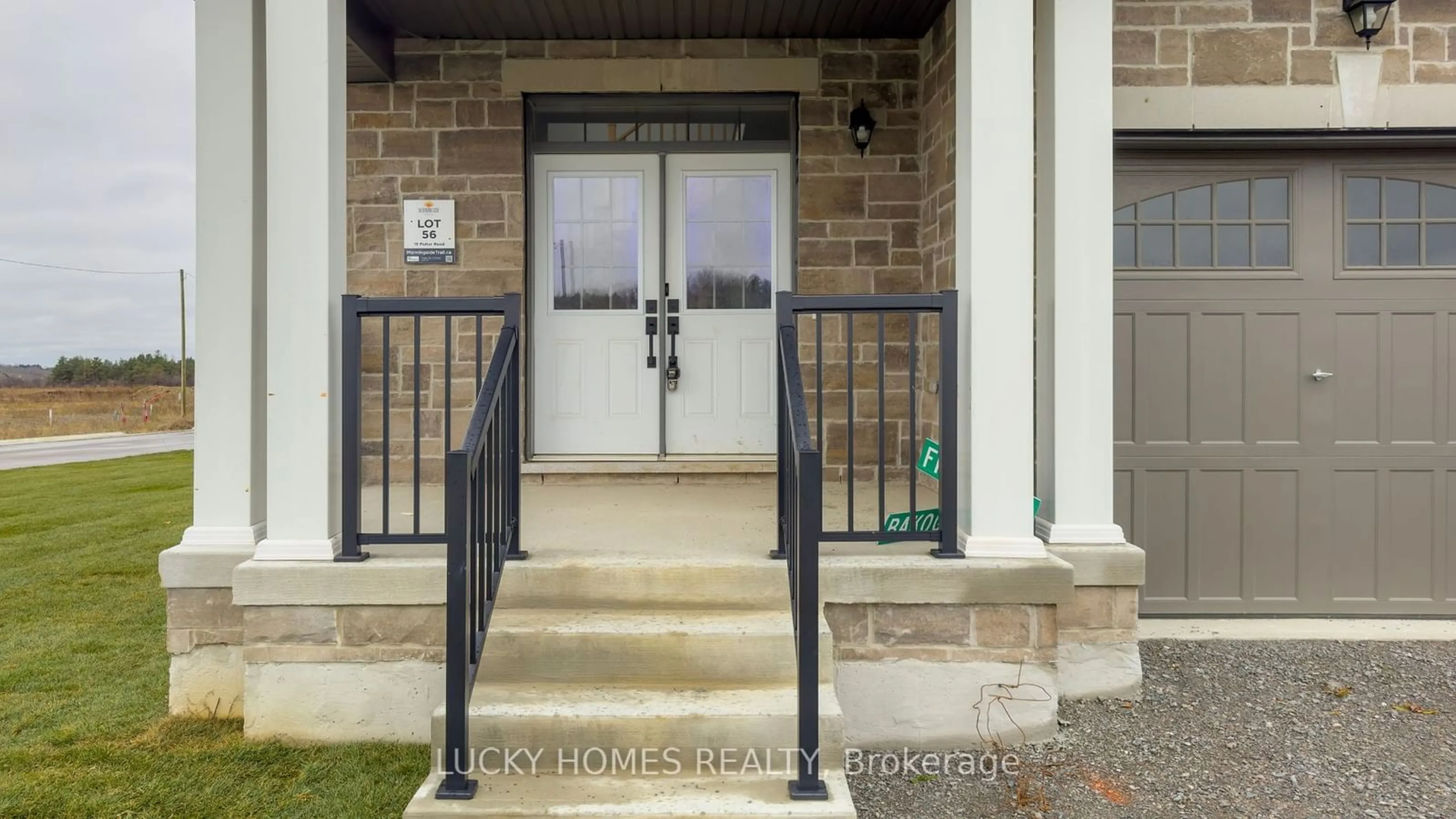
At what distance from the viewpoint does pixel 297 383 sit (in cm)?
281

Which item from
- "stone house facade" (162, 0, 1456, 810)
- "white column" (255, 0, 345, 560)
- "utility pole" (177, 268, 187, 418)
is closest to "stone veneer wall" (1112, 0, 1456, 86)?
"stone house facade" (162, 0, 1456, 810)

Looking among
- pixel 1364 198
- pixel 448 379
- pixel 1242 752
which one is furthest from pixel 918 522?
pixel 1364 198

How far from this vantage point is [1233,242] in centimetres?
396

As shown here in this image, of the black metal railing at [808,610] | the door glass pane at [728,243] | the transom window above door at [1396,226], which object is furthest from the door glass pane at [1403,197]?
the black metal railing at [808,610]

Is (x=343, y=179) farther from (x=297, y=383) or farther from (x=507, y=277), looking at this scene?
(x=507, y=277)

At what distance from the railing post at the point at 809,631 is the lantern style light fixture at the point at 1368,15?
11.5 feet

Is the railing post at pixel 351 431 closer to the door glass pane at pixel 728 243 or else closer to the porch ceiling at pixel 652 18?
the porch ceiling at pixel 652 18

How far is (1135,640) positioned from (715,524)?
1.64m

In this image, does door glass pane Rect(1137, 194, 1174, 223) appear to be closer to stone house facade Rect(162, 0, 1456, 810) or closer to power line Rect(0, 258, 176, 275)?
stone house facade Rect(162, 0, 1456, 810)

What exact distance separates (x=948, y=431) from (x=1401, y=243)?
2.71m

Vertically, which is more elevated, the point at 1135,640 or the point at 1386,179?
the point at 1386,179

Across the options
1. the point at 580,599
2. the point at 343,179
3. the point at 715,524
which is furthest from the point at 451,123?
the point at 580,599

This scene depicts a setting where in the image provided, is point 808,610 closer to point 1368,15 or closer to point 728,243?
point 728,243

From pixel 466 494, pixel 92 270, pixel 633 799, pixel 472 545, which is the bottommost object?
pixel 633 799
